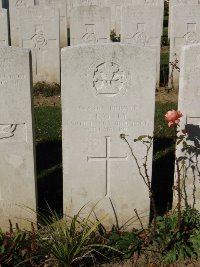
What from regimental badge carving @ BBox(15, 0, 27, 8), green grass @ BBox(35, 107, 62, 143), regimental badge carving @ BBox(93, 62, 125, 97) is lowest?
green grass @ BBox(35, 107, 62, 143)

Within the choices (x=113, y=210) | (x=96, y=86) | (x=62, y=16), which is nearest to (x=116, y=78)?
(x=96, y=86)

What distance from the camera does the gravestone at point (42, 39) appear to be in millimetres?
9477

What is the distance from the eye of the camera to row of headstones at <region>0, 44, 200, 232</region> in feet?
14.4

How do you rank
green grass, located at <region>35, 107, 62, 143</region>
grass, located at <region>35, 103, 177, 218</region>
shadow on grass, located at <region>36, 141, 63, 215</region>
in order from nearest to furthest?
shadow on grass, located at <region>36, 141, 63, 215</region> < grass, located at <region>35, 103, 177, 218</region> < green grass, located at <region>35, 107, 62, 143</region>

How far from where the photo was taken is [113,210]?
4945 mm

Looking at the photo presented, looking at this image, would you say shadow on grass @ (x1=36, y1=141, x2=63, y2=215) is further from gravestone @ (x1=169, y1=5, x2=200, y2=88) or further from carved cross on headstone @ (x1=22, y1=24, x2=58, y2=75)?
gravestone @ (x1=169, y1=5, x2=200, y2=88)

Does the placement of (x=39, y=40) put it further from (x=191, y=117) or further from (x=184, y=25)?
(x=191, y=117)

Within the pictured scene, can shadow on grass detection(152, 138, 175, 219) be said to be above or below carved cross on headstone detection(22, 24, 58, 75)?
below

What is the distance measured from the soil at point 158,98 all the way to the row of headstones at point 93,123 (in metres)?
4.39

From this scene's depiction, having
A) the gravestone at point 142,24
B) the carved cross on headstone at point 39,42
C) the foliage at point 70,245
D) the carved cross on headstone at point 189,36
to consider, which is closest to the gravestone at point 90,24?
the gravestone at point 142,24

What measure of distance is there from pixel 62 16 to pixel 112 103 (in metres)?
11.6

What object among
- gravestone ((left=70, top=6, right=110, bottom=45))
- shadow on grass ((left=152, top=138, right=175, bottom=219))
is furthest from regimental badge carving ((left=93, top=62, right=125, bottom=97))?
gravestone ((left=70, top=6, right=110, bottom=45))

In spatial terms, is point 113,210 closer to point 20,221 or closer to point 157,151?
point 20,221

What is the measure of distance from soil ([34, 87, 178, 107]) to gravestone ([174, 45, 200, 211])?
14.7 feet
